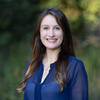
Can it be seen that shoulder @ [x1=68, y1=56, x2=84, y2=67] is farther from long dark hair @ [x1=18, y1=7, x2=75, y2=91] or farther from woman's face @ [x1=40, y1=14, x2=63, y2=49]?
woman's face @ [x1=40, y1=14, x2=63, y2=49]

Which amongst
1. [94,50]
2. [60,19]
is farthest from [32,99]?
[94,50]

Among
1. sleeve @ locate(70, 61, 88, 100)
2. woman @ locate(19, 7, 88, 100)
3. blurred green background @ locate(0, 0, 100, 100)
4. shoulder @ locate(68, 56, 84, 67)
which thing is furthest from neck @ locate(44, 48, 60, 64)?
blurred green background @ locate(0, 0, 100, 100)

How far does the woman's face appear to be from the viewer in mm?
2355

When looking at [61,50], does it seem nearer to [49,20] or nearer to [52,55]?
[52,55]

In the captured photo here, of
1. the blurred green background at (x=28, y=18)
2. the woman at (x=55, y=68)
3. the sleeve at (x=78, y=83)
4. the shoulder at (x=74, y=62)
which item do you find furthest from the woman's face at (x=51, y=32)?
the blurred green background at (x=28, y=18)

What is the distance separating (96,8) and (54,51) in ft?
26.8

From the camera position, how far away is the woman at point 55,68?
2.24m

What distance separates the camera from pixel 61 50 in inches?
97.4

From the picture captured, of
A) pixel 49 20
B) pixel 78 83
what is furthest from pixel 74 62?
pixel 49 20

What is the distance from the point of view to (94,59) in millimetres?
7316

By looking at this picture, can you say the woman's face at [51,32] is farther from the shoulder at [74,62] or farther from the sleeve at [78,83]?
the sleeve at [78,83]

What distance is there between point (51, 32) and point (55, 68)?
0.99 feet

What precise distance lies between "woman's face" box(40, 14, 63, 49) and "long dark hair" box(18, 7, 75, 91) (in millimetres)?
34

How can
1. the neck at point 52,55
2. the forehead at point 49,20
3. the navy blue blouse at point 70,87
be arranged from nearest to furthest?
1. the navy blue blouse at point 70,87
2. the forehead at point 49,20
3. the neck at point 52,55
